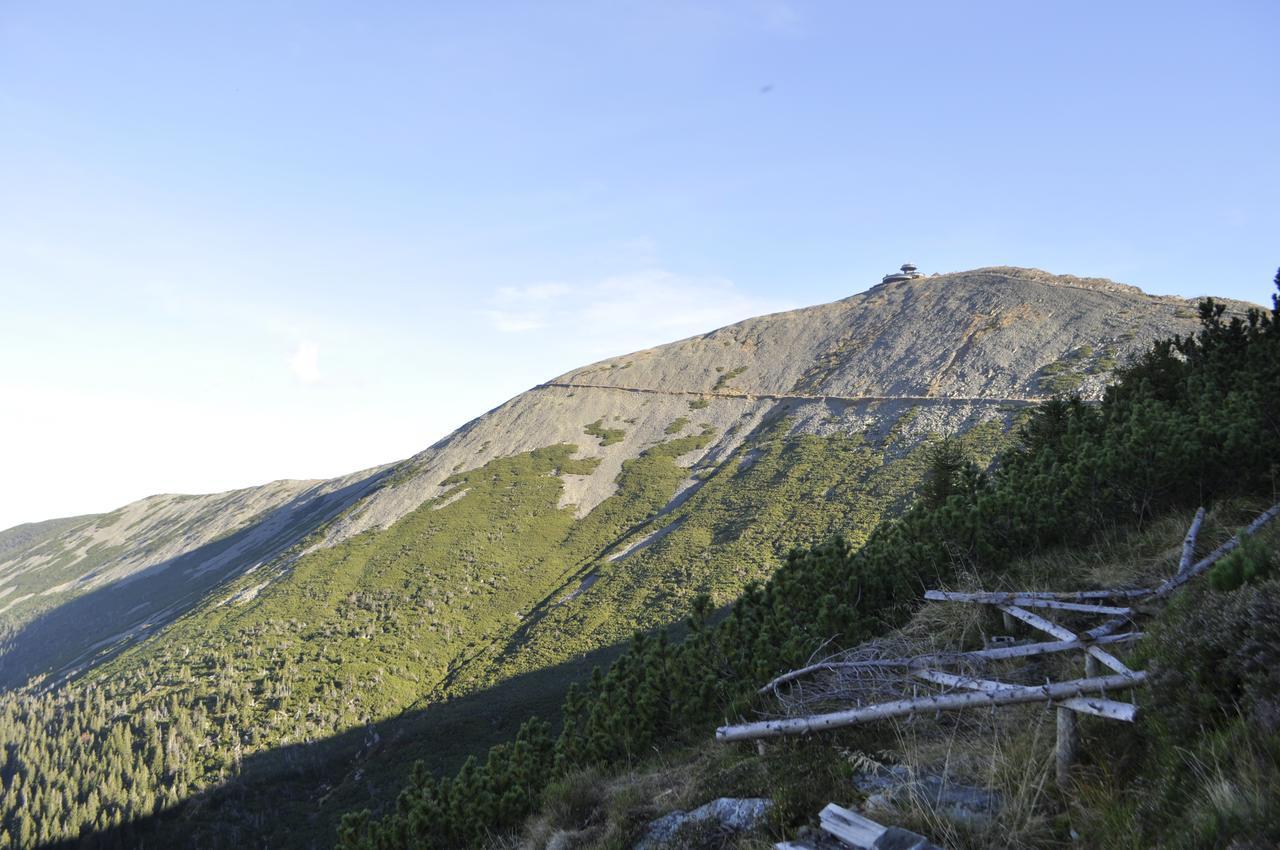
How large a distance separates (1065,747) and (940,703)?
105 cm

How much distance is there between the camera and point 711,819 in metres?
7.36

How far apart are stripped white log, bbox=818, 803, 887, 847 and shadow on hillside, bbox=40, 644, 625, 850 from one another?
5524 cm

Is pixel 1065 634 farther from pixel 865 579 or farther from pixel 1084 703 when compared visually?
pixel 865 579

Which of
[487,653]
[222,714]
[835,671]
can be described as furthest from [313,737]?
[835,671]

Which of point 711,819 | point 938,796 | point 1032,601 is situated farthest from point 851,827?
point 1032,601

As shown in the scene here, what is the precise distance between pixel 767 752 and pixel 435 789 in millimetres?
11333

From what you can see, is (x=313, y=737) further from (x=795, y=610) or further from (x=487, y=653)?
(x=795, y=610)

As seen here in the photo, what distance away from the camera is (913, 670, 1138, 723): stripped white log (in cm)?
517

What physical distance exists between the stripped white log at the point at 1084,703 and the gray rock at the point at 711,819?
2363 mm

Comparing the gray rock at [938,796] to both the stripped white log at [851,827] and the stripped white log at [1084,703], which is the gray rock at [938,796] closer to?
the stripped white log at [851,827]

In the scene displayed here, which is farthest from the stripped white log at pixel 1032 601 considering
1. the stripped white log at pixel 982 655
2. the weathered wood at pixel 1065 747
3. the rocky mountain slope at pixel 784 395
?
the rocky mountain slope at pixel 784 395

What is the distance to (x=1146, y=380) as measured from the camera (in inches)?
773

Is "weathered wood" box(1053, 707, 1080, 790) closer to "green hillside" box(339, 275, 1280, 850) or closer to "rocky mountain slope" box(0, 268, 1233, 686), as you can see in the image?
"green hillside" box(339, 275, 1280, 850)

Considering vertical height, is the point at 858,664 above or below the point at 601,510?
above
